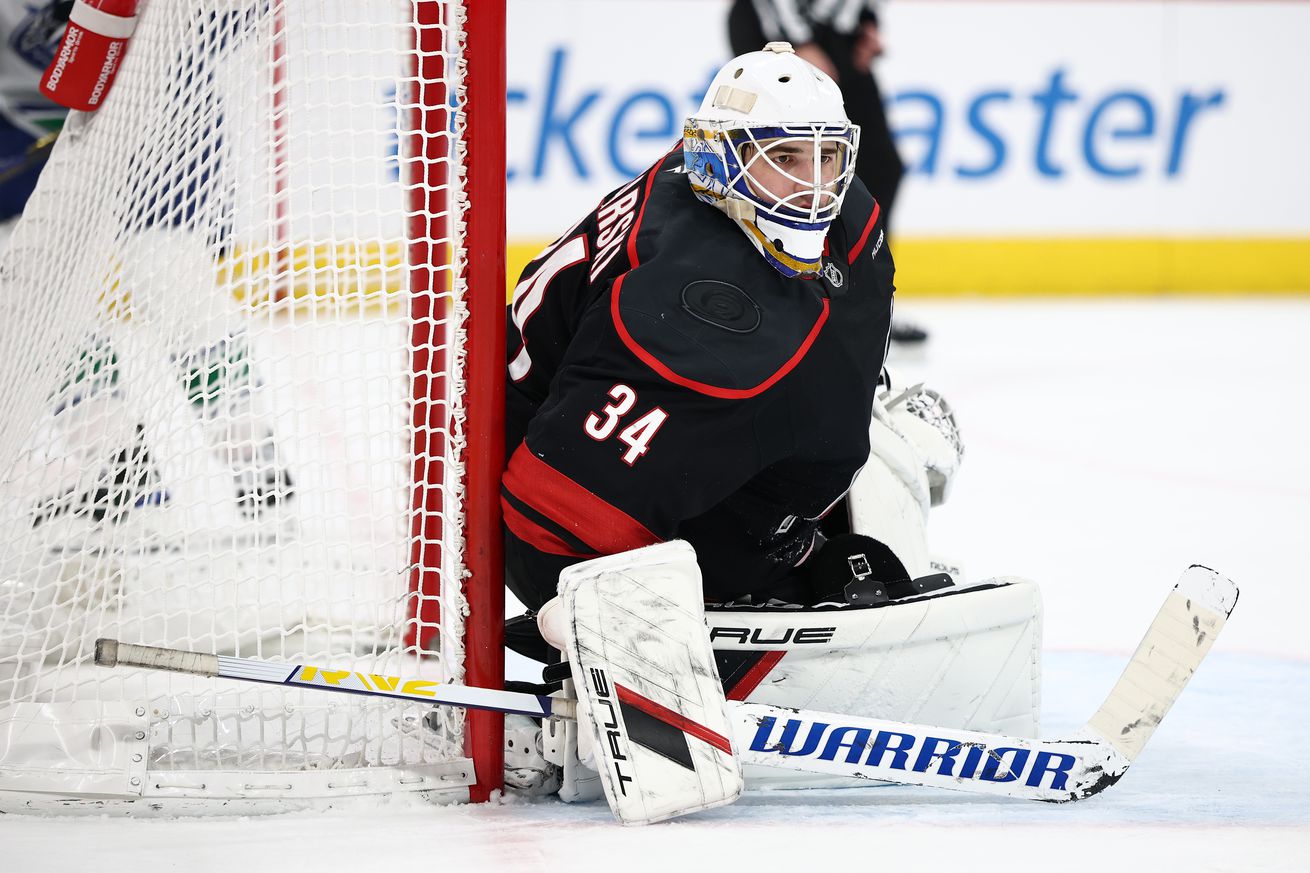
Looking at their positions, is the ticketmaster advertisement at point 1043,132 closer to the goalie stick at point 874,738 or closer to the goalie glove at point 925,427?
the goalie glove at point 925,427

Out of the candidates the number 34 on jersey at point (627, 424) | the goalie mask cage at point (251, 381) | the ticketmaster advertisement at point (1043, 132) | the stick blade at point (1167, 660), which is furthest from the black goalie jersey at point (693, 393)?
the ticketmaster advertisement at point (1043, 132)

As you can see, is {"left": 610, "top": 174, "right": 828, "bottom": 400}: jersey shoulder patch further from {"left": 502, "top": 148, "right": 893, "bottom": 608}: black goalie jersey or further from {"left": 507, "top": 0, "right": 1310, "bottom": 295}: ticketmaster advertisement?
{"left": 507, "top": 0, "right": 1310, "bottom": 295}: ticketmaster advertisement

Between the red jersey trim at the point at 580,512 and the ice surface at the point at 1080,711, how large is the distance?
32 centimetres

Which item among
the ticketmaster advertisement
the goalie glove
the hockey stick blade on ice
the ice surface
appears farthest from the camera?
the ticketmaster advertisement

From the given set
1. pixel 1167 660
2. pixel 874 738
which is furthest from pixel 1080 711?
pixel 874 738

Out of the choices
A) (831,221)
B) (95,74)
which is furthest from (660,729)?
(95,74)

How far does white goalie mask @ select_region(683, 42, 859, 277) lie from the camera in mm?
1833

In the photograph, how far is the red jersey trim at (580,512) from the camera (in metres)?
1.74

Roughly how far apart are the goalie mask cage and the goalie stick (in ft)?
0.34

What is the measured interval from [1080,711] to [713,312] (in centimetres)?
89

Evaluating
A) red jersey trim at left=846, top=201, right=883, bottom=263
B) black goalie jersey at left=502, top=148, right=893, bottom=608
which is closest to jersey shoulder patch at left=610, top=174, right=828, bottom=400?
black goalie jersey at left=502, top=148, right=893, bottom=608

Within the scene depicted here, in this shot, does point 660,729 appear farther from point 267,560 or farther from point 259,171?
point 267,560

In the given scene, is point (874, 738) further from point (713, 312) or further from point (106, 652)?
point (106, 652)

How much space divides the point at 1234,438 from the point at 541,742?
2.91 metres
